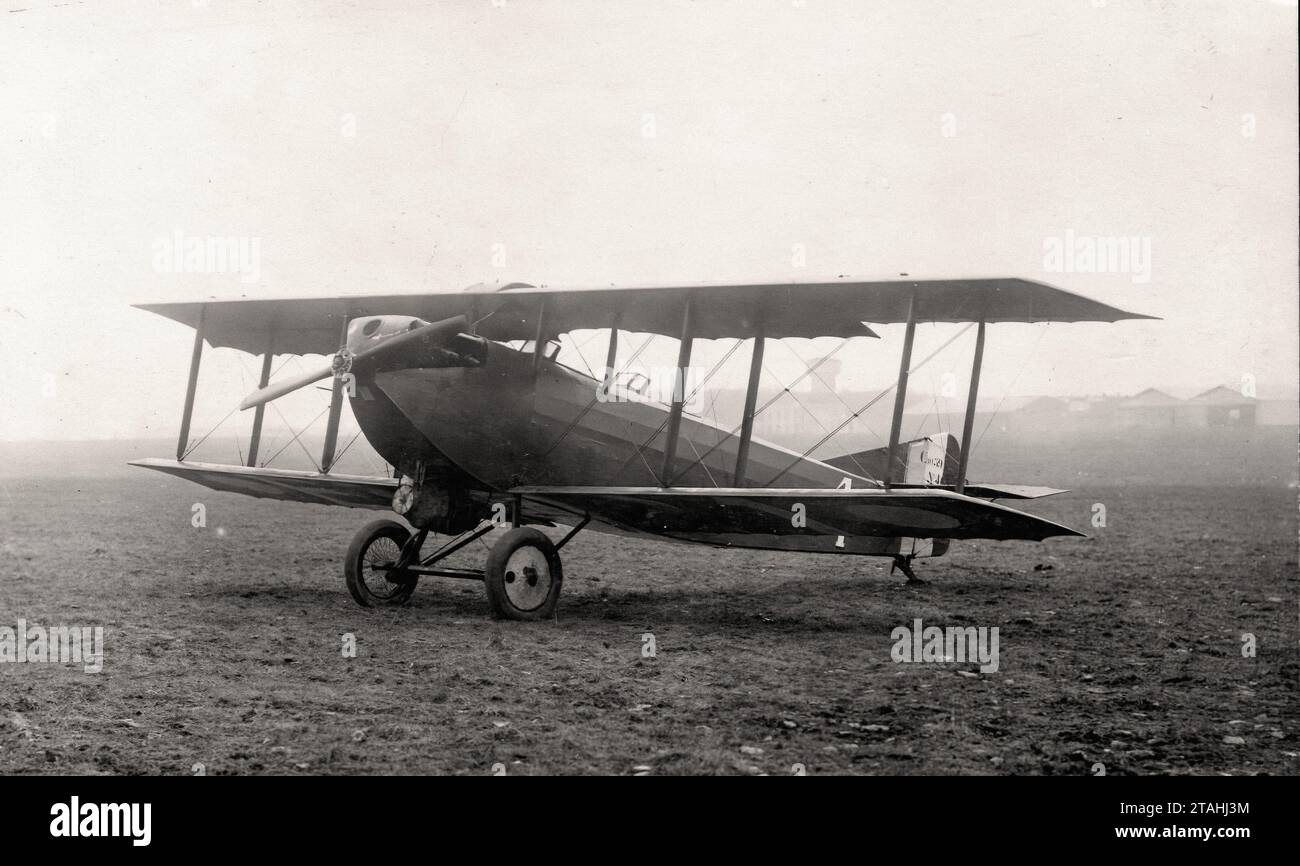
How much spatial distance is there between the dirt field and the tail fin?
1.27 m

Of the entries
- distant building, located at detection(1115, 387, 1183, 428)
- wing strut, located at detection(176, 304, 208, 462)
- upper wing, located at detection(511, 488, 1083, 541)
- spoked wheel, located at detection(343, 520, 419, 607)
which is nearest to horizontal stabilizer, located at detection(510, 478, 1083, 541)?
upper wing, located at detection(511, 488, 1083, 541)

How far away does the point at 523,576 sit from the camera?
816 centimetres

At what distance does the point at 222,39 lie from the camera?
31.0 feet

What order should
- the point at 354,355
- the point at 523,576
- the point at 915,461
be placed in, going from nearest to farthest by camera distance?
1. the point at 354,355
2. the point at 523,576
3. the point at 915,461

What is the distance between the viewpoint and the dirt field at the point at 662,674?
14.6 feet

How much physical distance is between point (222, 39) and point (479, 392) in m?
4.70

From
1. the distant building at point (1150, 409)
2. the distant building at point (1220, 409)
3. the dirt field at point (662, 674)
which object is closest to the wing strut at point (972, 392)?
the dirt field at point (662, 674)

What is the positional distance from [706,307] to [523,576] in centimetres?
287

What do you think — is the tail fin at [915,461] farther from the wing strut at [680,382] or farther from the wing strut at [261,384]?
the wing strut at [261,384]

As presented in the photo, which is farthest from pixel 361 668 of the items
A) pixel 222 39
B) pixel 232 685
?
pixel 222 39

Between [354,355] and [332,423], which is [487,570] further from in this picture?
[332,423]

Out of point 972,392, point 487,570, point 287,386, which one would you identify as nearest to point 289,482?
point 287,386

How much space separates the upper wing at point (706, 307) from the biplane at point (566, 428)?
25mm
